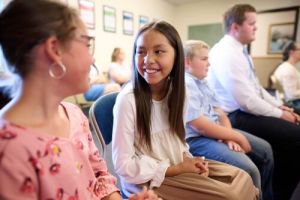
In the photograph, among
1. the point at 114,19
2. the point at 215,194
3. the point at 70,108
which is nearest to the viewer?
the point at 70,108

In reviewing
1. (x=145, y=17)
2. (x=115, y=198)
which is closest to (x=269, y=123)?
(x=115, y=198)

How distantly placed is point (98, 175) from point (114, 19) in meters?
4.31

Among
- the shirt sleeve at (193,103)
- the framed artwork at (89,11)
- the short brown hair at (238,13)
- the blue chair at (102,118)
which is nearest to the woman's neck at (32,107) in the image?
the blue chair at (102,118)

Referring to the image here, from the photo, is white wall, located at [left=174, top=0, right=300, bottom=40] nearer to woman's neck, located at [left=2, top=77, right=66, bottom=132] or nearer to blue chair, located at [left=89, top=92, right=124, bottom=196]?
blue chair, located at [left=89, top=92, right=124, bottom=196]

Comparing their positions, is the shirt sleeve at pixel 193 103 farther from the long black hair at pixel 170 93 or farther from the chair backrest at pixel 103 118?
the chair backrest at pixel 103 118

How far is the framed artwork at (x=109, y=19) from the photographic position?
14.7 feet

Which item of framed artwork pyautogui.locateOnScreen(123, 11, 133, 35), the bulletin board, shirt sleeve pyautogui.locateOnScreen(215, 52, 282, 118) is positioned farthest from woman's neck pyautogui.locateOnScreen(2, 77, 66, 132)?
the bulletin board

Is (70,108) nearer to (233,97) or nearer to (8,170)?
(8,170)

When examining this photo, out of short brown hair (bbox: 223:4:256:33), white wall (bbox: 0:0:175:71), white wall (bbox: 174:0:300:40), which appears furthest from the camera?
white wall (bbox: 174:0:300:40)

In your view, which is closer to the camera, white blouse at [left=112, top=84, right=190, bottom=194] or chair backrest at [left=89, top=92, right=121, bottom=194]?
white blouse at [left=112, top=84, right=190, bottom=194]

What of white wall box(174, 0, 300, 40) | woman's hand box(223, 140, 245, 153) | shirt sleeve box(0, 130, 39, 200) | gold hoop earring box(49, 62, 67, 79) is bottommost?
woman's hand box(223, 140, 245, 153)

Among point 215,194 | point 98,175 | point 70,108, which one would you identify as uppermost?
point 70,108

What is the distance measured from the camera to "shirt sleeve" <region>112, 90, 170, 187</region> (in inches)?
37.9

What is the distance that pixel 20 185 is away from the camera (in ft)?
1.70
